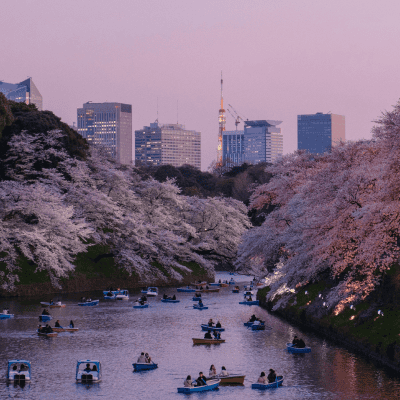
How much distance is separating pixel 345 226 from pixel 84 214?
133 feet

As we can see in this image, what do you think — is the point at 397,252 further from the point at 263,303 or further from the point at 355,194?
the point at 263,303

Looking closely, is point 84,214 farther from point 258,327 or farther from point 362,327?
point 362,327

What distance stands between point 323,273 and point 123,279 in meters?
32.2

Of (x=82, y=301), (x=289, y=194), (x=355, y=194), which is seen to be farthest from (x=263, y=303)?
(x=355, y=194)

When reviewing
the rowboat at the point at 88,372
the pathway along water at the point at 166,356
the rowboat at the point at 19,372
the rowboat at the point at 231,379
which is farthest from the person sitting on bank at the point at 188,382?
the rowboat at the point at 19,372

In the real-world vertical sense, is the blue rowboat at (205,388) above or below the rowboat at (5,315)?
below

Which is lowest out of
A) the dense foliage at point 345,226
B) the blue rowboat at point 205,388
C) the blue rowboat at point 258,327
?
the blue rowboat at point 205,388

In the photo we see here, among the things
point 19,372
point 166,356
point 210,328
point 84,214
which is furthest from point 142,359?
point 84,214

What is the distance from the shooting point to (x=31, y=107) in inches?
3406

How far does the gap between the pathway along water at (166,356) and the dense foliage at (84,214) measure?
9.36m

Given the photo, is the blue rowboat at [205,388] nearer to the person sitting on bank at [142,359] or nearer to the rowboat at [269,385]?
the rowboat at [269,385]

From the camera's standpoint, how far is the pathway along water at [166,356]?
32844 mm

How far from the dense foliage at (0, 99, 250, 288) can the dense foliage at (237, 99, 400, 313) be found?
1917 centimetres

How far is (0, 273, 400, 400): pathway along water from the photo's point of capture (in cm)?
3284
